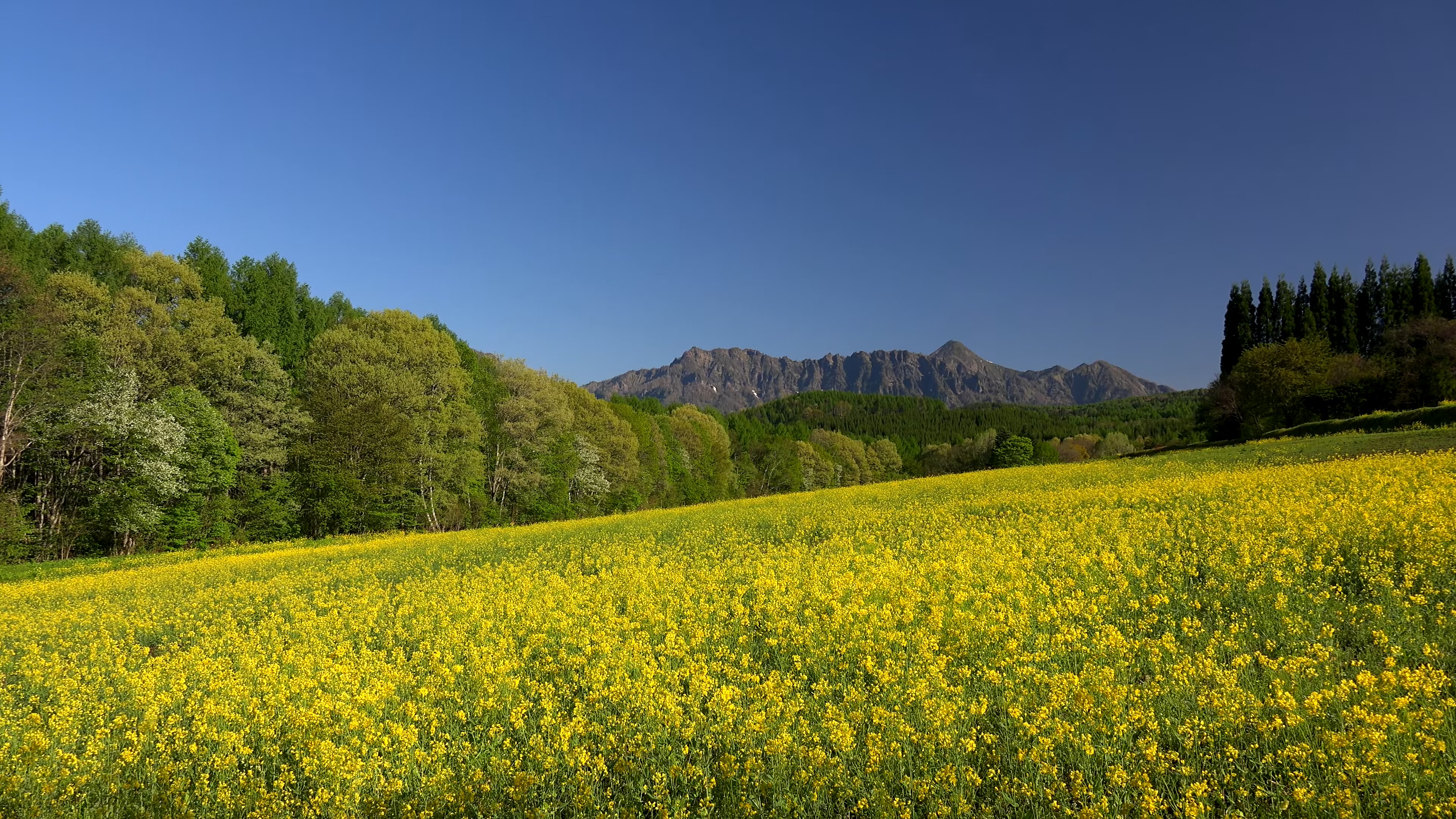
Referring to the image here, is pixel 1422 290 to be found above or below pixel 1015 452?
above

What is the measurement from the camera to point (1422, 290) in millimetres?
81375

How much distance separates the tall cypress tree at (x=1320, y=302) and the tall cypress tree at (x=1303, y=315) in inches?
13.4

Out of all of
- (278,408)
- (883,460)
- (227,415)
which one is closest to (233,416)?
(227,415)

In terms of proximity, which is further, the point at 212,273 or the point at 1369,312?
the point at 1369,312

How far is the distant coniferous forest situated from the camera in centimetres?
2900

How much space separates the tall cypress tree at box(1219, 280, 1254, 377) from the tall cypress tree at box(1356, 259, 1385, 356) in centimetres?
1139

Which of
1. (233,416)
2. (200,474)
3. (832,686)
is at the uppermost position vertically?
(233,416)

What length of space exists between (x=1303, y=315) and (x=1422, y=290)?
38.3 feet

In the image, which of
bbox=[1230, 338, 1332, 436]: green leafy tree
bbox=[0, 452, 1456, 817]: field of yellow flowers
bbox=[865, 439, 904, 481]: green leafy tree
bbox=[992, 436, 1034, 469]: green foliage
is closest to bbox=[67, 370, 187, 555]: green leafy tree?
bbox=[0, 452, 1456, 817]: field of yellow flowers

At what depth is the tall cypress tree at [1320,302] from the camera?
8738 cm

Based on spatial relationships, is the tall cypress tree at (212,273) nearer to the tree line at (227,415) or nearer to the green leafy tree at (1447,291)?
the tree line at (227,415)

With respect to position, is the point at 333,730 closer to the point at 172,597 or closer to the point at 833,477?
the point at 172,597

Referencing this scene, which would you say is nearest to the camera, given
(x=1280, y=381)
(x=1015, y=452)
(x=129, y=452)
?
(x=129, y=452)

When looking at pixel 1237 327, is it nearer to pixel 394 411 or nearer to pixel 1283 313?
pixel 1283 313
